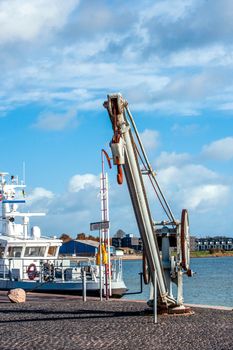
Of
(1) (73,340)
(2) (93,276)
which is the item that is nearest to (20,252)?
(2) (93,276)

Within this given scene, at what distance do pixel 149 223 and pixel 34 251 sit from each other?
15.7 meters

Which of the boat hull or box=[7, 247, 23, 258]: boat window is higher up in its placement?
box=[7, 247, 23, 258]: boat window

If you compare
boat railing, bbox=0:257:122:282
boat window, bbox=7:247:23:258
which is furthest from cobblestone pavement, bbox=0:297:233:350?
boat window, bbox=7:247:23:258

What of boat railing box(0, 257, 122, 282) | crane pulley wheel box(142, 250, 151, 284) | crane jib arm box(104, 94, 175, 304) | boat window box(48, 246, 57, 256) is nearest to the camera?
crane jib arm box(104, 94, 175, 304)

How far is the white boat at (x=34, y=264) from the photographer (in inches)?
1096

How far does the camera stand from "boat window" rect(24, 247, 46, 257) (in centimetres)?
3114

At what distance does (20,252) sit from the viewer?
31.0m

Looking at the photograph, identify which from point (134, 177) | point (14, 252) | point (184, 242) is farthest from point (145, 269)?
point (14, 252)

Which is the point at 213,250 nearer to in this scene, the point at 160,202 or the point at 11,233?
the point at 11,233

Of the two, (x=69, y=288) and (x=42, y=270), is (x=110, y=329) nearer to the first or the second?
(x=69, y=288)

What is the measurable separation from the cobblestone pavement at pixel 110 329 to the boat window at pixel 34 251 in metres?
12.0

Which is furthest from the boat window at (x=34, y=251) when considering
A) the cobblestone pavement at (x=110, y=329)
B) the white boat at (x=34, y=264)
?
the cobblestone pavement at (x=110, y=329)

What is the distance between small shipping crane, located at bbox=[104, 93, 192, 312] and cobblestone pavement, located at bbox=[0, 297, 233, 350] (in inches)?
32.6

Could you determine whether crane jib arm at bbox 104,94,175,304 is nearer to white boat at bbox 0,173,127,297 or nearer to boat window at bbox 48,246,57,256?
white boat at bbox 0,173,127,297
